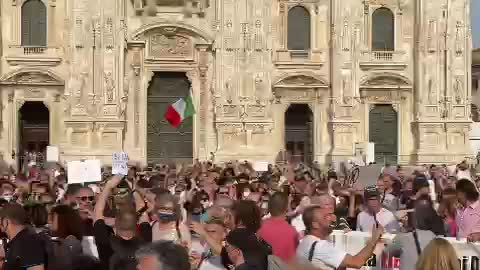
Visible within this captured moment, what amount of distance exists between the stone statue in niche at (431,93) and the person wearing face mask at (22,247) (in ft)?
107

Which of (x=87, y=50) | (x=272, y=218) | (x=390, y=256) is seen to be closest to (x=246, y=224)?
(x=272, y=218)

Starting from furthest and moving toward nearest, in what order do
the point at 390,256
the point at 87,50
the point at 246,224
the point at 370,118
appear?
the point at 370,118 < the point at 87,50 < the point at 390,256 < the point at 246,224

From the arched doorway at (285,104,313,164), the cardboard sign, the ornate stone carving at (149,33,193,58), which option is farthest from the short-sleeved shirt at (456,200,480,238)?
the arched doorway at (285,104,313,164)

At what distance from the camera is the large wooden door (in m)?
39.6

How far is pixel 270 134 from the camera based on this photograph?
3944cm

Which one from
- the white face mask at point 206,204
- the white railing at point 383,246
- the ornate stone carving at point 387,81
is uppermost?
the ornate stone carving at point 387,81

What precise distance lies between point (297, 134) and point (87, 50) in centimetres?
909

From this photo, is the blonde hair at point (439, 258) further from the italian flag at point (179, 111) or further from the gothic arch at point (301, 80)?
the gothic arch at point (301, 80)

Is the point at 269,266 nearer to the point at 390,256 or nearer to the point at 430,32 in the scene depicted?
the point at 390,256

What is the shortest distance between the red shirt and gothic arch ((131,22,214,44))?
Result: 29243mm

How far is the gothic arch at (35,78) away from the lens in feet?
126

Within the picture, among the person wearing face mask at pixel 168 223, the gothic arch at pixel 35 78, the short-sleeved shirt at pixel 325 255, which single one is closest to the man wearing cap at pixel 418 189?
the person wearing face mask at pixel 168 223

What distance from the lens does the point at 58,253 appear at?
28.3ft

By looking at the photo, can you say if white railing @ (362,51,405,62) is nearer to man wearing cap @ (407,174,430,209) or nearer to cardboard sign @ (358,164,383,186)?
cardboard sign @ (358,164,383,186)
